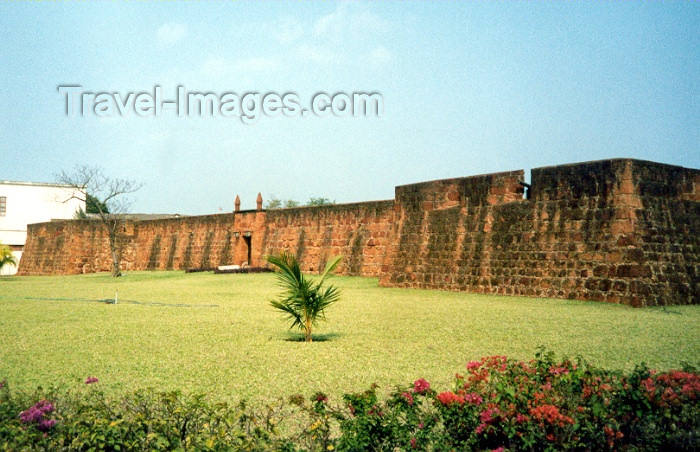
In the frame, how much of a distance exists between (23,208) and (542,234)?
42.8 meters

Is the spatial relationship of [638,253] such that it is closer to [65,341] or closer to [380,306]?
[380,306]

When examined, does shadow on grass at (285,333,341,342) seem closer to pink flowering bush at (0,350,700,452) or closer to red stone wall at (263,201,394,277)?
pink flowering bush at (0,350,700,452)

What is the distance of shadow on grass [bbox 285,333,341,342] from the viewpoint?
26.6 feet

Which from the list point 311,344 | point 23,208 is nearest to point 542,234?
point 311,344

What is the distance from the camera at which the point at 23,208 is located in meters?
45.4

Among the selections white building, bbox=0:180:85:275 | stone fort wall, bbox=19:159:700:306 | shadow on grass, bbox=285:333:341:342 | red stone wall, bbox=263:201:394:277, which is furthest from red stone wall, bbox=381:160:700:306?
white building, bbox=0:180:85:275

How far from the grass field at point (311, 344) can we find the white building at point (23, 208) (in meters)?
36.2

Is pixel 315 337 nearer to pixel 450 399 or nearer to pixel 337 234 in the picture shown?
pixel 450 399

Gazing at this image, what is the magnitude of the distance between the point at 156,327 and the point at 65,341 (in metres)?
Result: 1.43

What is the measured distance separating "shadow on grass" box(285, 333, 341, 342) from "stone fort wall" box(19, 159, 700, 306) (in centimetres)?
569

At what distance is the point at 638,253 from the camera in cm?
1109

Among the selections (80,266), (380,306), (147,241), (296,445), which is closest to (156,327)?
(380,306)

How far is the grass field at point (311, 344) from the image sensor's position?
5883 mm

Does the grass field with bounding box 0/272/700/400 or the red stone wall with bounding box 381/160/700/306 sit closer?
the grass field with bounding box 0/272/700/400
